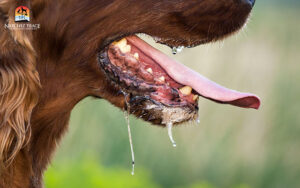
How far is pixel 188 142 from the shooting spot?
177 inches

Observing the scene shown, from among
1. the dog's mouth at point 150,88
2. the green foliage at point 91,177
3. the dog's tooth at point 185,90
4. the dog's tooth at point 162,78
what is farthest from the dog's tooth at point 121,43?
the green foliage at point 91,177

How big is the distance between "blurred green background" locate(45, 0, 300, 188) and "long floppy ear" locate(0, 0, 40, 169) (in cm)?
227

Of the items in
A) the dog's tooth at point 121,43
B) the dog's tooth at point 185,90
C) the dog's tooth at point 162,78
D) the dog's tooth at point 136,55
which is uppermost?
the dog's tooth at point 121,43

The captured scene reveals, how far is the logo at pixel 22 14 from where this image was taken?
6.36 ft

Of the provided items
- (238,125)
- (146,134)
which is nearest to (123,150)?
(146,134)

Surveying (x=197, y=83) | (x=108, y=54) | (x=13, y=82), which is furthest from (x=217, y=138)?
(x=13, y=82)

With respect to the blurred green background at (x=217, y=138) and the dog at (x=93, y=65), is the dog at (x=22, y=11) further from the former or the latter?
the blurred green background at (x=217, y=138)

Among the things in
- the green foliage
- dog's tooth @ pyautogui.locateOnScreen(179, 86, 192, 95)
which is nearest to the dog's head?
dog's tooth @ pyautogui.locateOnScreen(179, 86, 192, 95)

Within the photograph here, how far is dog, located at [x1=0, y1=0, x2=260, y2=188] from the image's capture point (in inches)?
79.0

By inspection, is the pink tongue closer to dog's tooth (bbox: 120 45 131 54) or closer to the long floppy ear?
dog's tooth (bbox: 120 45 131 54)

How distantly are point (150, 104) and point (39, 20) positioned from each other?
59 cm

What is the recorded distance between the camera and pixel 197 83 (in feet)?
7.48

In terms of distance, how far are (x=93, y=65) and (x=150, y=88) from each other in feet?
0.89

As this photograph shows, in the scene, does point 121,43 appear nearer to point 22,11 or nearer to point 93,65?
point 93,65
